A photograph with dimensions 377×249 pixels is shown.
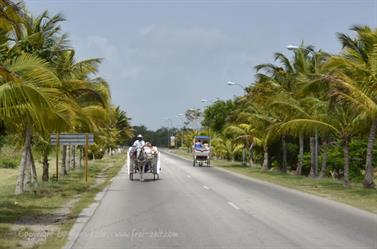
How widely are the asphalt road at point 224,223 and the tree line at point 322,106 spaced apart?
17.0ft

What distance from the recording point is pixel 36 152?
29.6 meters

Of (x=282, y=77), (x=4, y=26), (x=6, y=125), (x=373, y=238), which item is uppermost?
(x=282, y=77)

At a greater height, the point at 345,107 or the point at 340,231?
the point at 345,107

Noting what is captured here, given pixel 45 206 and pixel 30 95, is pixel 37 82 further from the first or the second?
pixel 45 206

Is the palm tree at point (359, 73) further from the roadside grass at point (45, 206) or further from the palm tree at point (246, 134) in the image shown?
the palm tree at point (246, 134)

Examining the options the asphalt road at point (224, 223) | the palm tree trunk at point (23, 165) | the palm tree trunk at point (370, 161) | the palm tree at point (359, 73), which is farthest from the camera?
the palm tree trunk at point (370, 161)

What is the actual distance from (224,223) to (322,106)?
15500 mm

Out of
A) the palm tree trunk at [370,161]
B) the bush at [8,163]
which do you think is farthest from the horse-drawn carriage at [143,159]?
the bush at [8,163]

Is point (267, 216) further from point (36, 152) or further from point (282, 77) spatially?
point (282, 77)

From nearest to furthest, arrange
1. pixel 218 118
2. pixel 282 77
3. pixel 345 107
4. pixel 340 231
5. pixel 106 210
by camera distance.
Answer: pixel 340 231
pixel 106 210
pixel 345 107
pixel 282 77
pixel 218 118

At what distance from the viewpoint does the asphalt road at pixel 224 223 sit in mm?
11250

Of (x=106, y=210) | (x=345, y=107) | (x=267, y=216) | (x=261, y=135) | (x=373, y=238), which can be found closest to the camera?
(x=373, y=238)

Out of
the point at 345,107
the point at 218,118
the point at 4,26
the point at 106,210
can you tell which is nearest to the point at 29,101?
the point at 4,26

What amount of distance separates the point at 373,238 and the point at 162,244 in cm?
432
